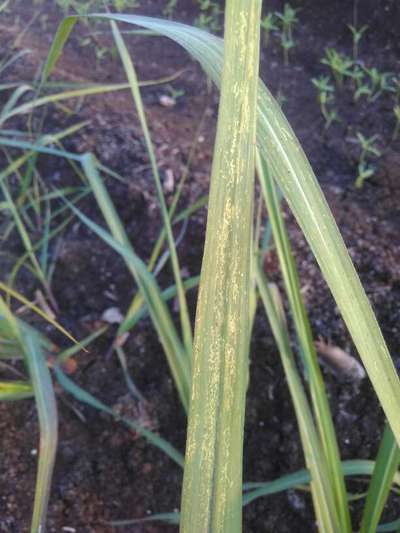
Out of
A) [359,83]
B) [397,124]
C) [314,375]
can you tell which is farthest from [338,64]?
[314,375]

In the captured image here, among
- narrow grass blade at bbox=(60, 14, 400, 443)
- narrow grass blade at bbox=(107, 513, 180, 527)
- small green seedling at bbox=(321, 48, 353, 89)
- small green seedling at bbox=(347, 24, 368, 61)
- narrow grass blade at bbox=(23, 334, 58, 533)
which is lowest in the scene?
narrow grass blade at bbox=(107, 513, 180, 527)

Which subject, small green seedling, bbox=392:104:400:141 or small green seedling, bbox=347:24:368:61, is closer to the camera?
small green seedling, bbox=392:104:400:141

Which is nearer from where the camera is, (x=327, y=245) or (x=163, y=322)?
(x=327, y=245)

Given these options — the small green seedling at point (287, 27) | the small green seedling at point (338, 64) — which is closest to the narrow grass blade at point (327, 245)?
the small green seedling at point (338, 64)

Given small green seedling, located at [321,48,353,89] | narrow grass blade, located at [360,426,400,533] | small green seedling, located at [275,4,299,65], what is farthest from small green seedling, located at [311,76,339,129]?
narrow grass blade, located at [360,426,400,533]

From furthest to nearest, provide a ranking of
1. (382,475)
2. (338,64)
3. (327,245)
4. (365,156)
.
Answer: (338,64)
(365,156)
(382,475)
(327,245)

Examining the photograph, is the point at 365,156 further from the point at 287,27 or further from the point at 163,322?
the point at 163,322

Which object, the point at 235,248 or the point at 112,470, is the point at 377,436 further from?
the point at 235,248

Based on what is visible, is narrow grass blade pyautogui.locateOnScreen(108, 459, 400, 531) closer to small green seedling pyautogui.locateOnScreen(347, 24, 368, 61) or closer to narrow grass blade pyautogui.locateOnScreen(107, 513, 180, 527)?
narrow grass blade pyautogui.locateOnScreen(107, 513, 180, 527)
